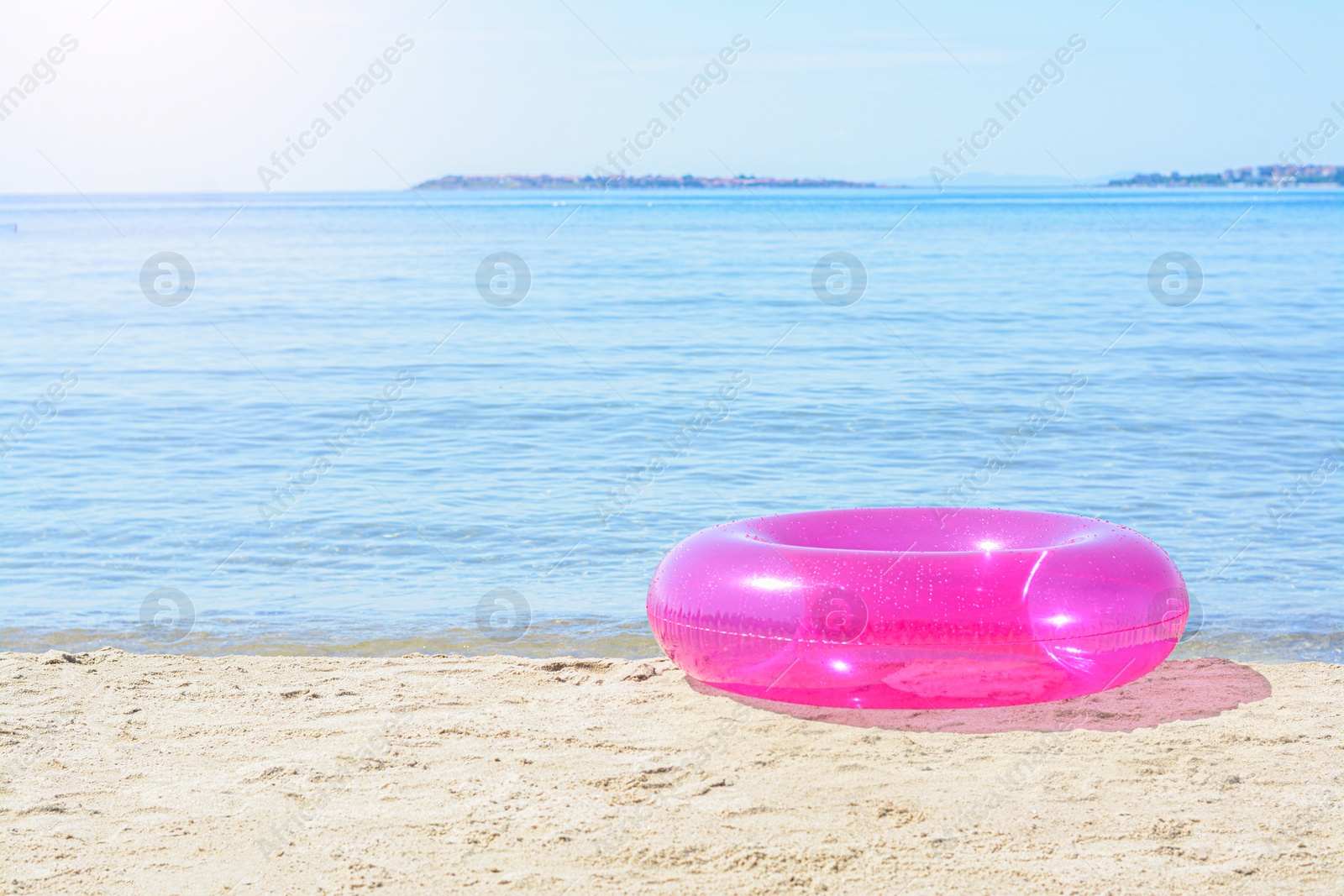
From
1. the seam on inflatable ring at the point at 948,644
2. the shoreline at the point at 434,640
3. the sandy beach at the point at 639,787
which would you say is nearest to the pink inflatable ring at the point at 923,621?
the seam on inflatable ring at the point at 948,644

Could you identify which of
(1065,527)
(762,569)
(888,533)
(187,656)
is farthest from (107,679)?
(1065,527)

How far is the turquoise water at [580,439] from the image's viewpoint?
722cm

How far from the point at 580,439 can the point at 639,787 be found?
7910 mm

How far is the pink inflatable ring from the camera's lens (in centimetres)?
460

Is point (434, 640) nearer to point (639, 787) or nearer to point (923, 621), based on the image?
point (639, 787)

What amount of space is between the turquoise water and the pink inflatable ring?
1422mm

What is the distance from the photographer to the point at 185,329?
2106 cm

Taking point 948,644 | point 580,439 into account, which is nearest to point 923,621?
point 948,644

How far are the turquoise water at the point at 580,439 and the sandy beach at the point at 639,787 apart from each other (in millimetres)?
1286

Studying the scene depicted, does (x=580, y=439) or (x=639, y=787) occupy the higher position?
(x=580, y=439)

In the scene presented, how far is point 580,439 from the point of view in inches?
469

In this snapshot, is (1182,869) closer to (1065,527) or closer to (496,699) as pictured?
(1065,527)

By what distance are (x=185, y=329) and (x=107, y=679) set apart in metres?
17.0

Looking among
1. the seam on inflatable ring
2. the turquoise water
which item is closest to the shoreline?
the turquoise water
